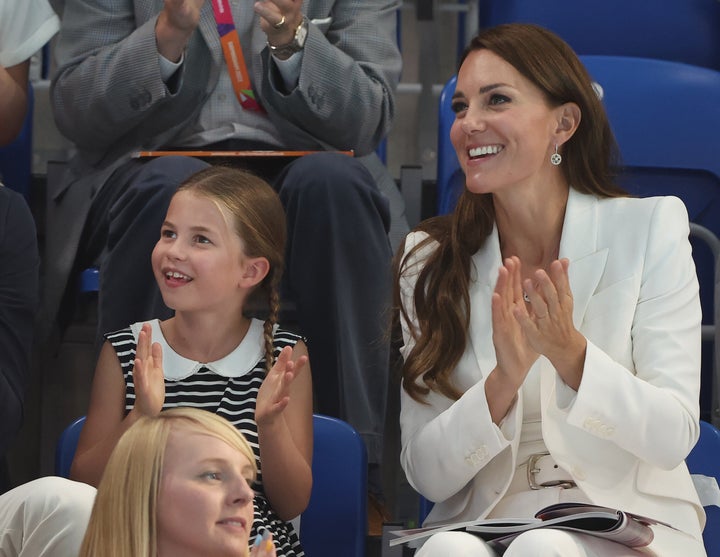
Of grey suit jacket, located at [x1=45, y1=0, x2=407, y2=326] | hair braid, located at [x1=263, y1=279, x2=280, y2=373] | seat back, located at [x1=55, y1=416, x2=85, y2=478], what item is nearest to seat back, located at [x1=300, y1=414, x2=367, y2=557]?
hair braid, located at [x1=263, y1=279, x2=280, y2=373]

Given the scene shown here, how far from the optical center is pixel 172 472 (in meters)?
1.39

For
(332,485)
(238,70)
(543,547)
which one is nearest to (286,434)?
(332,485)

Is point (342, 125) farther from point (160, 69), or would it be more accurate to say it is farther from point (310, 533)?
point (310, 533)

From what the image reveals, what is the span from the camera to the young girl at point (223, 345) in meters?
1.76

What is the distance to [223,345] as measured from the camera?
192cm

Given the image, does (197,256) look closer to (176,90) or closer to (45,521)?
(45,521)

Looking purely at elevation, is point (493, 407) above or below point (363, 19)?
below

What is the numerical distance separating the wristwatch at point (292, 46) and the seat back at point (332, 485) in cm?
72

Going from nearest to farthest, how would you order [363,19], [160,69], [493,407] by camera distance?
[493,407] → [160,69] → [363,19]

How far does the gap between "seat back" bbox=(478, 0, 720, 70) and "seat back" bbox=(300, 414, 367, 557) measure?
1.20 m

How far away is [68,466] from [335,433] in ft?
1.28

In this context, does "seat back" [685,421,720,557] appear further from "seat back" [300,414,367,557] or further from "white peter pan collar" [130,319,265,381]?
"white peter pan collar" [130,319,265,381]

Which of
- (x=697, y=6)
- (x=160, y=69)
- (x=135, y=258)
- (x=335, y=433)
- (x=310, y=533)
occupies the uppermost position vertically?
(x=697, y=6)

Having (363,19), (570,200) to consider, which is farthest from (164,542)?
(363,19)
